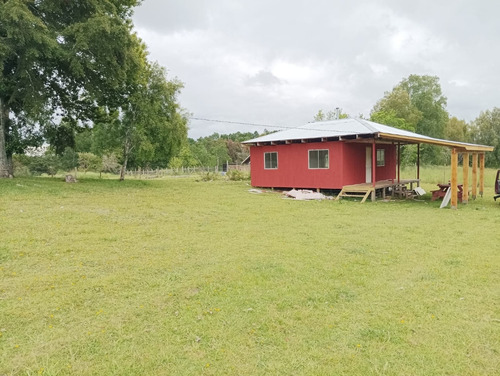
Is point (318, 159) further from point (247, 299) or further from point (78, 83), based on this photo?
point (247, 299)

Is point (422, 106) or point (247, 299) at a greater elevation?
point (422, 106)

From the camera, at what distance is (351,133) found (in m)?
13.5

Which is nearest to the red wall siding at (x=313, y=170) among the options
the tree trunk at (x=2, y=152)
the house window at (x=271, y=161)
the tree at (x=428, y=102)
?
the house window at (x=271, y=161)

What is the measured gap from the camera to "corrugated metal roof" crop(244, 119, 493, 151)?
12414mm

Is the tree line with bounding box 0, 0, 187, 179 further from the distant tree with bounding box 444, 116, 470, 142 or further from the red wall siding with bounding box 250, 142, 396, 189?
the distant tree with bounding box 444, 116, 470, 142

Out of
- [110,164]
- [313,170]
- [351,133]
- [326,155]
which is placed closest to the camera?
[351,133]

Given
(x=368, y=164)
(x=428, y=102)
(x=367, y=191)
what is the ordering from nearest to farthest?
1. (x=367, y=191)
2. (x=368, y=164)
3. (x=428, y=102)

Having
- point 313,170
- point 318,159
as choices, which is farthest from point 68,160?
point 318,159

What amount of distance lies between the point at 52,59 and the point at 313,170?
38.2 feet

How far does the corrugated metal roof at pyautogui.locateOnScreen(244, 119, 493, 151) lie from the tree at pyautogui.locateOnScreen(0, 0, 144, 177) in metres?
7.40

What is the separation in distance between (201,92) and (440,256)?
20501 mm

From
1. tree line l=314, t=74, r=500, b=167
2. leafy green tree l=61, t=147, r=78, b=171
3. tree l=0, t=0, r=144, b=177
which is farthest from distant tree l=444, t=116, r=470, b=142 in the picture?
leafy green tree l=61, t=147, r=78, b=171

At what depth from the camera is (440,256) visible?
17.4 ft

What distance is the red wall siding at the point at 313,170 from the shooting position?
1437 centimetres
